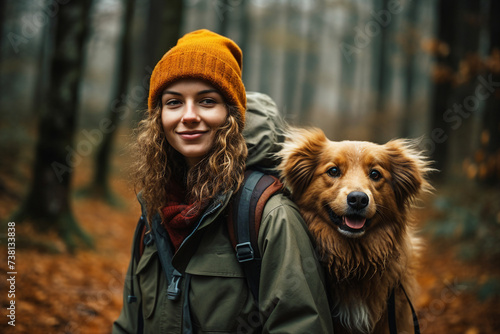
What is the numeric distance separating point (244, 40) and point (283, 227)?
74.4 ft

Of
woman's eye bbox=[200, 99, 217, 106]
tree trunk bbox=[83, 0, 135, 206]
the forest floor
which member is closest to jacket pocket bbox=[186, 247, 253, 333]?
woman's eye bbox=[200, 99, 217, 106]

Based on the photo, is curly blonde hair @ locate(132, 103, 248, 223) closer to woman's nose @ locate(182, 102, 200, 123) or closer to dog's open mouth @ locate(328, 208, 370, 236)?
woman's nose @ locate(182, 102, 200, 123)

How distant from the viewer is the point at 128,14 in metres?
10.8

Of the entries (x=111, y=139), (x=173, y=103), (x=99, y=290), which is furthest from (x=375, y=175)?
(x=111, y=139)

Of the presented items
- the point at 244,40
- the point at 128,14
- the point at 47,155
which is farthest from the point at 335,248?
the point at 244,40

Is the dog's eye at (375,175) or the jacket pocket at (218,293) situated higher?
the dog's eye at (375,175)

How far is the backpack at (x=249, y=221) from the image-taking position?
2043 mm

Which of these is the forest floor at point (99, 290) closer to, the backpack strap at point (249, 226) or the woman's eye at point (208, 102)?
the woman's eye at point (208, 102)

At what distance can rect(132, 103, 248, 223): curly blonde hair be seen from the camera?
2250 mm

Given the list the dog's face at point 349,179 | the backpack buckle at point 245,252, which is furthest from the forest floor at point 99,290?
the dog's face at point 349,179

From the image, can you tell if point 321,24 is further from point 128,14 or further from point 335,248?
point 335,248

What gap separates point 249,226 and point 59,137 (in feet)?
15.6

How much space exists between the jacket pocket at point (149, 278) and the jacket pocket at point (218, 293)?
306 mm

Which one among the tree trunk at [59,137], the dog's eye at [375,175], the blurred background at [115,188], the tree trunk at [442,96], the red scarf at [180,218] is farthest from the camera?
the tree trunk at [442,96]
